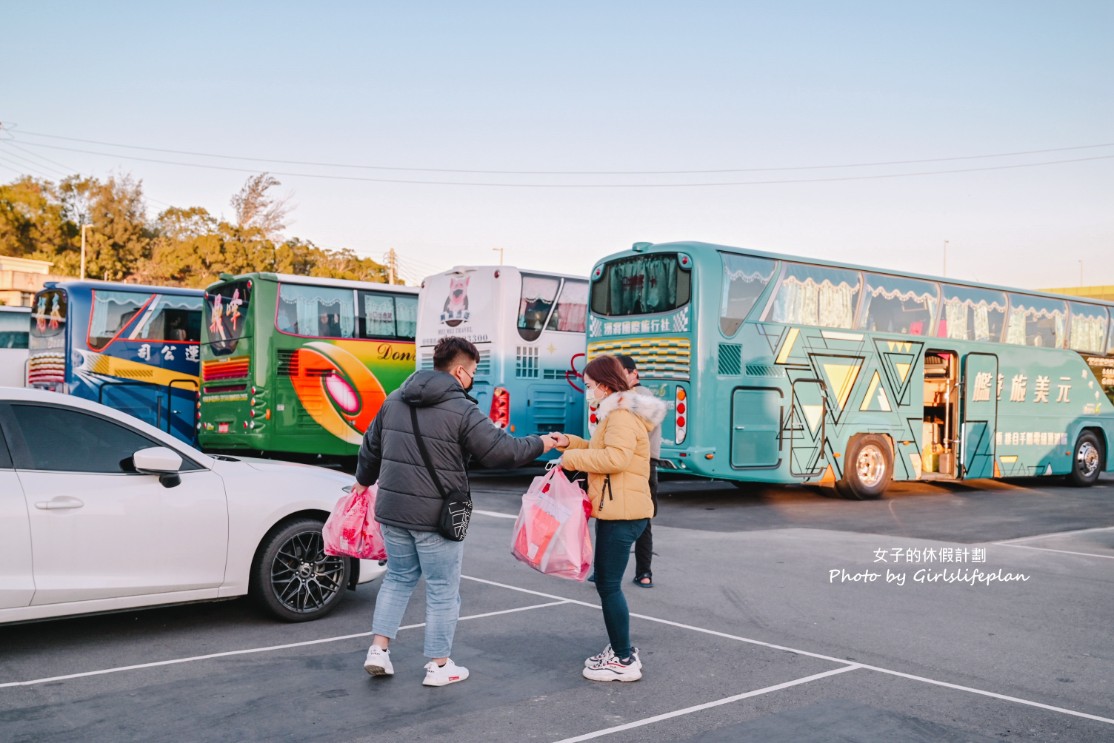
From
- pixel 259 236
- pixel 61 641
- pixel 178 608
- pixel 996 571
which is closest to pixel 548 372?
pixel 996 571

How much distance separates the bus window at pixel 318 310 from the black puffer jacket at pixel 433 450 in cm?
1233

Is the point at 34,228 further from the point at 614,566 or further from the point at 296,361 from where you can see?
the point at 614,566

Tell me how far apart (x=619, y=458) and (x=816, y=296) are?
990 cm

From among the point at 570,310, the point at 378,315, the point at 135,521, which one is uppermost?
the point at 570,310

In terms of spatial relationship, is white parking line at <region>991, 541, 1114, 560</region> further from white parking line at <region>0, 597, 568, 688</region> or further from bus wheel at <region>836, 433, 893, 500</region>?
white parking line at <region>0, 597, 568, 688</region>

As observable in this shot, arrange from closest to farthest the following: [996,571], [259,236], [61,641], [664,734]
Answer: [664,734] → [61,641] → [996,571] → [259,236]

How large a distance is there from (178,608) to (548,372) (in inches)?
403

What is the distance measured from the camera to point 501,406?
16469 mm

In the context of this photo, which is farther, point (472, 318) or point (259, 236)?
point (259, 236)

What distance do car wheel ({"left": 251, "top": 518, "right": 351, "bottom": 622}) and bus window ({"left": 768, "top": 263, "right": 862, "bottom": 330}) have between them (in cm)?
857

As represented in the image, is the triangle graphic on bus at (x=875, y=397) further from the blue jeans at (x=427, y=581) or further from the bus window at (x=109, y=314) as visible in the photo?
the bus window at (x=109, y=314)

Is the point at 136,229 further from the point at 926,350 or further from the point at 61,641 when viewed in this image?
the point at 61,641

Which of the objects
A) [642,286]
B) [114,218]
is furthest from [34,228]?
[642,286]

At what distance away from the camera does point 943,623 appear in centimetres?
709
